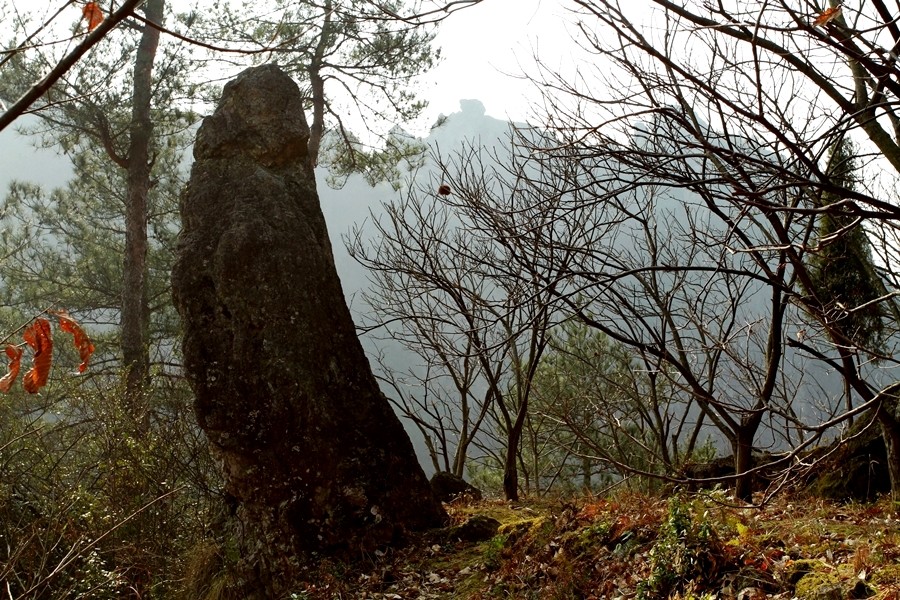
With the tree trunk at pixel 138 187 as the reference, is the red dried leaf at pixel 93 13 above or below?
below

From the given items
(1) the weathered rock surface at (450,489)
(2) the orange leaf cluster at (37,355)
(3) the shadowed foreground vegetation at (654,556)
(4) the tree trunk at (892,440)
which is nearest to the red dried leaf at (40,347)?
(2) the orange leaf cluster at (37,355)

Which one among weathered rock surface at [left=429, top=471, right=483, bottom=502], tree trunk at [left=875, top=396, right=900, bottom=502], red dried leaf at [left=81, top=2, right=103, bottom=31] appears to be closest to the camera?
red dried leaf at [left=81, top=2, right=103, bottom=31]

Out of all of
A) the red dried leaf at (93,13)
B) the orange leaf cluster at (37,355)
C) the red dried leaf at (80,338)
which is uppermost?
the red dried leaf at (93,13)

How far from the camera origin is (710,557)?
3752mm

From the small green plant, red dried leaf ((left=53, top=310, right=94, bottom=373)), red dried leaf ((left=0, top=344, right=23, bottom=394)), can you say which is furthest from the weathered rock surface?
red dried leaf ((left=0, top=344, right=23, bottom=394))

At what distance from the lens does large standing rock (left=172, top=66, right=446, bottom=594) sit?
5402mm

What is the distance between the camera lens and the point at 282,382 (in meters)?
5.62

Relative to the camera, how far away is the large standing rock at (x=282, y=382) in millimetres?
5402

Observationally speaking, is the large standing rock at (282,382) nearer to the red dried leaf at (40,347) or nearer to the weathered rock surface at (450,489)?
the weathered rock surface at (450,489)

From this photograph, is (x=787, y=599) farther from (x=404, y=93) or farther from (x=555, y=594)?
(x=404, y=93)

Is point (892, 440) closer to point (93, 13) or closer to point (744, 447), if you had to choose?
point (744, 447)

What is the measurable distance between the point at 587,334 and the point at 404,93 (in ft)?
20.8

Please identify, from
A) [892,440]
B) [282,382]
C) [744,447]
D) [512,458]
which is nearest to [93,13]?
[282,382]

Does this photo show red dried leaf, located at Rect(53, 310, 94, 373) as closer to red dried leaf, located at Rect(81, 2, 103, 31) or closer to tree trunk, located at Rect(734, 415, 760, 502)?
red dried leaf, located at Rect(81, 2, 103, 31)
